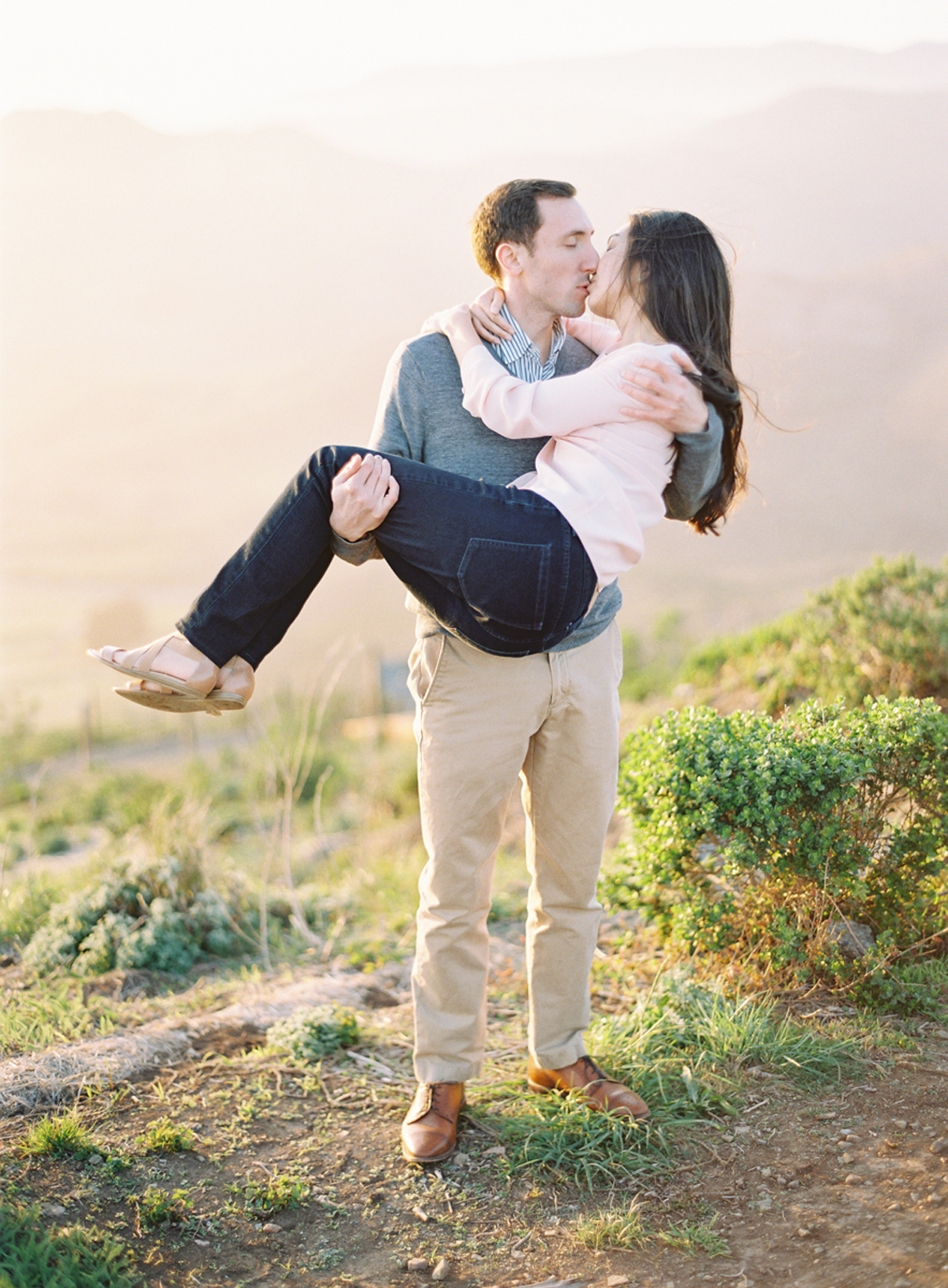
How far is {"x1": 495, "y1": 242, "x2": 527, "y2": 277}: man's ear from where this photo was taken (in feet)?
8.41

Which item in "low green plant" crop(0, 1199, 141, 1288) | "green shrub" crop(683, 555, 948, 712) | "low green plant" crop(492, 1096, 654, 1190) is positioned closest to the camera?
"low green plant" crop(0, 1199, 141, 1288)

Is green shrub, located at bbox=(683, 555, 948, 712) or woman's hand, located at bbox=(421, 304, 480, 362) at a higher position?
woman's hand, located at bbox=(421, 304, 480, 362)

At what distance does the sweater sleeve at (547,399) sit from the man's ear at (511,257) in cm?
34

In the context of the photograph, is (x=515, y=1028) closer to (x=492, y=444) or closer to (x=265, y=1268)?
(x=265, y=1268)

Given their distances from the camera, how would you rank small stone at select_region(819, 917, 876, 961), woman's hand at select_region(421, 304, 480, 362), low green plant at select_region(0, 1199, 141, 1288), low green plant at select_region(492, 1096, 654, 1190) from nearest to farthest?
low green plant at select_region(0, 1199, 141, 1288), woman's hand at select_region(421, 304, 480, 362), low green plant at select_region(492, 1096, 654, 1190), small stone at select_region(819, 917, 876, 961)

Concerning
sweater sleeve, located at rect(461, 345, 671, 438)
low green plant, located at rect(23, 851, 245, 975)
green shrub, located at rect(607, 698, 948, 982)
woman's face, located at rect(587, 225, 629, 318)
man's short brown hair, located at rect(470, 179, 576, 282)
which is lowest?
low green plant, located at rect(23, 851, 245, 975)

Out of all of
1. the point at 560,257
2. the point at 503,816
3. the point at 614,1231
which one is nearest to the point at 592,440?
the point at 560,257

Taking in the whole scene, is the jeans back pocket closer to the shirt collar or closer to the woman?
the woman

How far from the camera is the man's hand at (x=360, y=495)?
2.26 meters

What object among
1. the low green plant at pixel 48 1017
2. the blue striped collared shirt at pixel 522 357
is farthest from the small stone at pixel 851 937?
the low green plant at pixel 48 1017

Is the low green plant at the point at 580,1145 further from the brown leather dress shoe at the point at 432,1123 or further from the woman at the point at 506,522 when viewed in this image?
the woman at the point at 506,522

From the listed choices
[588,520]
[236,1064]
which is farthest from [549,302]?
[236,1064]

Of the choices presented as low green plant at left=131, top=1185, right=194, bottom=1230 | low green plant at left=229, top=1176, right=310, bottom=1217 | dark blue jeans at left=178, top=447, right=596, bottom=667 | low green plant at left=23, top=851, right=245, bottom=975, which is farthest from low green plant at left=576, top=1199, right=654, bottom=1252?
low green plant at left=23, top=851, right=245, bottom=975

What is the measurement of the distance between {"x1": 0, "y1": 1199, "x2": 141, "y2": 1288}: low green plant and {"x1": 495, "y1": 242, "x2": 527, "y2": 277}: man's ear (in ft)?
7.97
